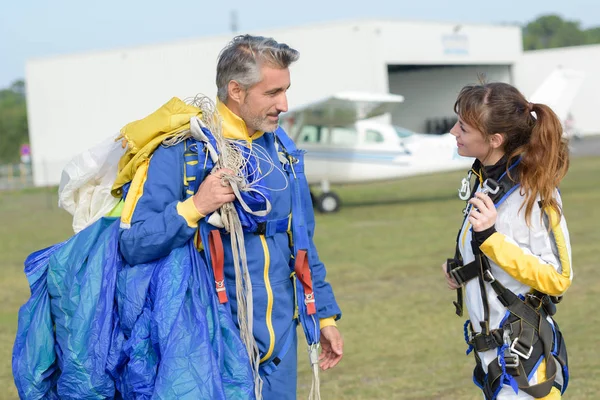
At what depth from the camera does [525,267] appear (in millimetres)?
2715

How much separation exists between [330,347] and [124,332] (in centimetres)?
83

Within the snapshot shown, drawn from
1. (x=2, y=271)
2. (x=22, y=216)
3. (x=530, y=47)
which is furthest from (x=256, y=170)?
(x=530, y=47)

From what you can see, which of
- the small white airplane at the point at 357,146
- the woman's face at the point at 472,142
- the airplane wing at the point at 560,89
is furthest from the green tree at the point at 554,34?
the woman's face at the point at 472,142

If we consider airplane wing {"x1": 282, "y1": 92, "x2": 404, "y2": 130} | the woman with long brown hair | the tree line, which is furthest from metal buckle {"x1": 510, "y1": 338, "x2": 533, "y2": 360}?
the tree line

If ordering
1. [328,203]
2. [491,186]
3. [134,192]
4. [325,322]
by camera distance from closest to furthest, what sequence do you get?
1. [134,192]
2. [491,186]
3. [325,322]
4. [328,203]

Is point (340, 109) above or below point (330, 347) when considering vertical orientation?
above

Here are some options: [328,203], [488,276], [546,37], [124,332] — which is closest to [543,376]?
[488,276]

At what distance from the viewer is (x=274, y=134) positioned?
305 centimetres

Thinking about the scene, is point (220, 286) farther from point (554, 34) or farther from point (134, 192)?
point (554, 34)

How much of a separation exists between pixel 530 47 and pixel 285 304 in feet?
322

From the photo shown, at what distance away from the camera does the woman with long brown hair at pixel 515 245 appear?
9.03 feet

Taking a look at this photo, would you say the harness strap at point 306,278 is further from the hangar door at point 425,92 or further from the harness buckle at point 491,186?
the hangar door at point 425,92

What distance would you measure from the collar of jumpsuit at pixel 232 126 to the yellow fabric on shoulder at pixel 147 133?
0.10 meters

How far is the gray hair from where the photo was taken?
279 centimetres
